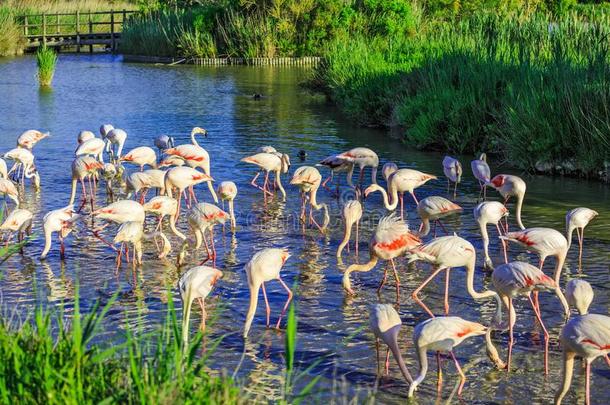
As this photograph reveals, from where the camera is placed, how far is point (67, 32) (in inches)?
1635

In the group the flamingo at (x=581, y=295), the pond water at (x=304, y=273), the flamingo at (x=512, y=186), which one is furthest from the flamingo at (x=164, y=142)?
the flamingo at (x=581, y=295)

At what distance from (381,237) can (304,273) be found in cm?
120

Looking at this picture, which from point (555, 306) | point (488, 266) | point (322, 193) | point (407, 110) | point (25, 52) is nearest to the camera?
point (555, 306)

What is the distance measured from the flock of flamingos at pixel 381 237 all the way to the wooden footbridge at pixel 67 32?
26.9 m

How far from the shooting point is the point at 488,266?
8.66m

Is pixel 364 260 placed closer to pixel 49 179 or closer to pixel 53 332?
pixel 53 332

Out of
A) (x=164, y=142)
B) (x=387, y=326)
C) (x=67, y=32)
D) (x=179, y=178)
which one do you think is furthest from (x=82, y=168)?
(x=67, y=32)

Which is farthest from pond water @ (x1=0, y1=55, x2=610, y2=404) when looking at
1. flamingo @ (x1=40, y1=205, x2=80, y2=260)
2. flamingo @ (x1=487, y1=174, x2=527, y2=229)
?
flamingo @ (x1=487, y1=174, x2=527, y2=229)

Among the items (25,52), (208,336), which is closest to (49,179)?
(208,336)

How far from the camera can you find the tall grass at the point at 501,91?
40.5 ft

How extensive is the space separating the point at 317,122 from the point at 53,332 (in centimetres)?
1198

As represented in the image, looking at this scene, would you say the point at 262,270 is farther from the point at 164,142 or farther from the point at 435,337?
the point at 164,142

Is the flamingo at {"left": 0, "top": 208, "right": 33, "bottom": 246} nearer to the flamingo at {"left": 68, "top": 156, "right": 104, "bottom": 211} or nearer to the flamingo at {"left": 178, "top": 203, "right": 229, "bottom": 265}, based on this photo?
the flamingo at {"left": 68, "top": 156, "right": 104, "bottom": 211}

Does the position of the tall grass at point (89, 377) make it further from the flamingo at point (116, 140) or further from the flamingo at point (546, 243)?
the flamingo at point (116, 140)
